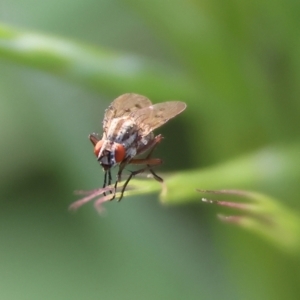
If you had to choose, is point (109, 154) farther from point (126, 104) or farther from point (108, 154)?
point (126, 104)

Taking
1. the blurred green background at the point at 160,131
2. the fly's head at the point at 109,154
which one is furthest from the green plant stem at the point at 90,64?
the fly's head at the point at 109,154

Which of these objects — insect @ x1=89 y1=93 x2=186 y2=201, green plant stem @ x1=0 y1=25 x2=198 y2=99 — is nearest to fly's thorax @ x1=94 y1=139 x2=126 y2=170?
insect @ x1=89 y1=93 x2=186 y2=201

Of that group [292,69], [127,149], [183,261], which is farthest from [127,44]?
[127,149]

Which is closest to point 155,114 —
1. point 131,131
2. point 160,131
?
point 131,131

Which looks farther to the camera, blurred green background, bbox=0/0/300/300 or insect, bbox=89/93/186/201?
blurred green background, bbox=0/0/300/300

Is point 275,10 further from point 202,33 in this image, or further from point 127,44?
point 127,44

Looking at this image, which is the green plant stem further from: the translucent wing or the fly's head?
the fly's head
